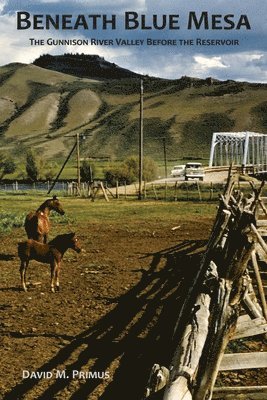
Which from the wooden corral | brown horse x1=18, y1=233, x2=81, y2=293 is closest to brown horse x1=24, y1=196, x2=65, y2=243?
brown horse x1=18, y1=233, x2=81, y2=293

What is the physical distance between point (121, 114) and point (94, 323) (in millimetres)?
130853

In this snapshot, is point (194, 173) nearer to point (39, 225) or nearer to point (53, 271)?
point (39, 225)

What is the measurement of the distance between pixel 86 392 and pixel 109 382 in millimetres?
347

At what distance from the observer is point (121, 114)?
136 m

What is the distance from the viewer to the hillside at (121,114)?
112250mm

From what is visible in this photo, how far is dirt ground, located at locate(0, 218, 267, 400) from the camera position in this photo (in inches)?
242

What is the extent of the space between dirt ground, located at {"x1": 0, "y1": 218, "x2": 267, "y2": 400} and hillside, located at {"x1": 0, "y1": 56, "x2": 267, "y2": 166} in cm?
7162

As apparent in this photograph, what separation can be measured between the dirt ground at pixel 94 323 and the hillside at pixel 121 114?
7162 cm

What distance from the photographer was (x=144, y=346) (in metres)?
7.18

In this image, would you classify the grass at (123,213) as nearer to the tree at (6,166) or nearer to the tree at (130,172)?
the tree at (130,172)

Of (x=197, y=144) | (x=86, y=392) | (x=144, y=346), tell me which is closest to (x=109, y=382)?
(x=86, y=392)

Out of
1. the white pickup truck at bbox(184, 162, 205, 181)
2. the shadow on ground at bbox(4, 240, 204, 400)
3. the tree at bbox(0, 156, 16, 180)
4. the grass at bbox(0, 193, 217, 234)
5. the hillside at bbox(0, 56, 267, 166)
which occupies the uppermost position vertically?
the hillside at bbox(0, 56, 267, 166)

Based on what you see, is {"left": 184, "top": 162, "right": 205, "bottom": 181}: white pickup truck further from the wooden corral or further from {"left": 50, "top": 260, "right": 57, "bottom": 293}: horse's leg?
the wooden corral

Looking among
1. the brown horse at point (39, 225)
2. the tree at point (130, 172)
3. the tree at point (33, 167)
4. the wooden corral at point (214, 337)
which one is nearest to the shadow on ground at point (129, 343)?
the wooden corral at point (214, 337)
